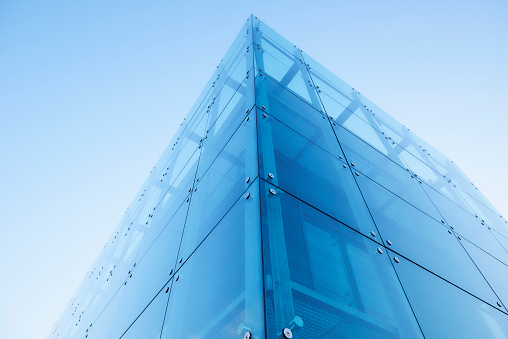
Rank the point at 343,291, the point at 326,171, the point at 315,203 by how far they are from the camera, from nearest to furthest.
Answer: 1. the point at 343,291
2. the point at 315,203
3. the point at 326,171

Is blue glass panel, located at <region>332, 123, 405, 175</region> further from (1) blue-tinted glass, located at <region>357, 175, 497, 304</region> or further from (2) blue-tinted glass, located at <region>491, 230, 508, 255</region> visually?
(2) blue-tinted glass, located at <region>491, 230, 508, 255</region>

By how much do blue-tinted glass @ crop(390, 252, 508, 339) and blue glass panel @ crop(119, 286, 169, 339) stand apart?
1.98 m

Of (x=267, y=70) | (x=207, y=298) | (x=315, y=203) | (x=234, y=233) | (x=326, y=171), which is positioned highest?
(x=267, y=70)

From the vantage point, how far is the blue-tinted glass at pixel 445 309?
7.41ft

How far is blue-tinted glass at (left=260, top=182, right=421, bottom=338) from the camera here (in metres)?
1.63

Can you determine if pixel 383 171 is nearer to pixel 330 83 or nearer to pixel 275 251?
pixel 330 83

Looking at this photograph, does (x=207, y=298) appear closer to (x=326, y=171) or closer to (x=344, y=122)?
(x=326, y=171)

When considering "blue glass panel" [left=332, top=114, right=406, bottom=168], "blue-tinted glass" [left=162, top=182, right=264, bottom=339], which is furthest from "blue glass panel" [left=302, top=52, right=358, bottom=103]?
"blue-tinted glass" [left=162, top=182, right=264, bottom=339]

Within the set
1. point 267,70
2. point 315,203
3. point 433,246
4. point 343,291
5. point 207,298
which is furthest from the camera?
point 267,70

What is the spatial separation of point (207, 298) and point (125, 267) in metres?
3.81

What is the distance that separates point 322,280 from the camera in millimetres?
1888

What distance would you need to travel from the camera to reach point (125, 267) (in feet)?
17.3

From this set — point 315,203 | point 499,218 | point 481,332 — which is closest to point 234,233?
point 315,203

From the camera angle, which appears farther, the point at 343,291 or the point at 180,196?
the point at 180,196
